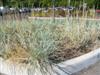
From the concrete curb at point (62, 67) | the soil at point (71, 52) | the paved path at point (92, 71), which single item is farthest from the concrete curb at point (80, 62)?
the soil at point (71, 52)

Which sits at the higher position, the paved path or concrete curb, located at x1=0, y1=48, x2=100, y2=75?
concrete curb, located at x1=0, y1=48, x2=100, y2=75

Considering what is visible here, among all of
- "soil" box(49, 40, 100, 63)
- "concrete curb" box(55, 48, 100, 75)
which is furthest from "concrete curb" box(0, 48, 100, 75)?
"soil" box(49, 40, 100, 63)

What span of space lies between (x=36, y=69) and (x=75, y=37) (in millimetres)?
2707

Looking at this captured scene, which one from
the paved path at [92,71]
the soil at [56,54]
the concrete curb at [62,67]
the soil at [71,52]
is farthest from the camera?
the paved path at [92,71]

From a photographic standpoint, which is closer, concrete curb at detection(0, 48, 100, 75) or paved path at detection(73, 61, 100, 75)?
concrete curb at detection(0, 48, 100, 75)

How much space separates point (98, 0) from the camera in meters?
39.8

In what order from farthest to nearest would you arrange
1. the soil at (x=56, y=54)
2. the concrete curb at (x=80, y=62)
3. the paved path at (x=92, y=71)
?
1. the paved path at (x=92, y=71)
2. the soil at (x=56, y=54)
3. the concrete curb at (x=80, y=62)

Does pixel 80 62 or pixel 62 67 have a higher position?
pixel 62 67

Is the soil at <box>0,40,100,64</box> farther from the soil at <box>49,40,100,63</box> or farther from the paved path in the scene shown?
the paved path

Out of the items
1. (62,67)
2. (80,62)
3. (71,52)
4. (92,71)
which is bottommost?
(92,71)

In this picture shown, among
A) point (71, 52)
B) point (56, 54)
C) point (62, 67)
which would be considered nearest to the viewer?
point (62, 67)

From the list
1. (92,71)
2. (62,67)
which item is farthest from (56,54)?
(92,71)

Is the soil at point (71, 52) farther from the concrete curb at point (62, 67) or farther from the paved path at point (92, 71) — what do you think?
the paved path at point (92, 71)

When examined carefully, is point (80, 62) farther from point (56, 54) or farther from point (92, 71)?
point (56, 54)
